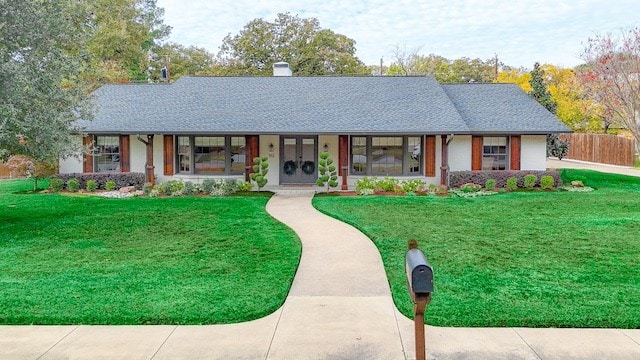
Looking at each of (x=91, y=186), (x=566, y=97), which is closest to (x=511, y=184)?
(x=91, y=186)

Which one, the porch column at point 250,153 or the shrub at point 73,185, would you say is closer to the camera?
the shrub at point 73,185

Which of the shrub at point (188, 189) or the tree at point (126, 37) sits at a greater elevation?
the tree at point (126, 37)

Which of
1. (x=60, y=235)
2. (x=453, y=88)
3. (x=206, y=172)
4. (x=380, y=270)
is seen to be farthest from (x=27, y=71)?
(x=453, y=88)

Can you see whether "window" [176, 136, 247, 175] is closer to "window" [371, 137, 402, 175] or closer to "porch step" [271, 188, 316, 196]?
"porch step" [271, 188, 316, 196]

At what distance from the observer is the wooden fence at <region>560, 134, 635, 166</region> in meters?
28.5

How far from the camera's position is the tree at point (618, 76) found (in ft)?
52.7

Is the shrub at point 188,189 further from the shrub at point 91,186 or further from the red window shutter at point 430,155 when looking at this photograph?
the red window shutter at point 430,155

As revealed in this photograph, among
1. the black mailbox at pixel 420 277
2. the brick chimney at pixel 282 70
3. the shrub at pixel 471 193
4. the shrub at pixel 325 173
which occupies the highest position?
the brick chimney at pixel 282 70

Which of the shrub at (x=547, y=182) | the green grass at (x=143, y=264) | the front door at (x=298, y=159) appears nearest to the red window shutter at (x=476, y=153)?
the shrub at (x=547, y=182)

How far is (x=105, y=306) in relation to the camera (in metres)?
5.80

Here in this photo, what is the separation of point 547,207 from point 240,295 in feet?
33.6

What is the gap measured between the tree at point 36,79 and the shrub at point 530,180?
Answer: 13.7 m

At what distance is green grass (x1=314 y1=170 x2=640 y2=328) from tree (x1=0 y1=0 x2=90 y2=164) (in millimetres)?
6224

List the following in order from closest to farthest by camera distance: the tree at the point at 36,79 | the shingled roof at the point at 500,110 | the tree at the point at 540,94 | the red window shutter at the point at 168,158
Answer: the tree at the point at 36,79 < the shingled roof at the point at 500,110 < the red window shutter at the point at 168,158 < the tree at the point at 540,94
